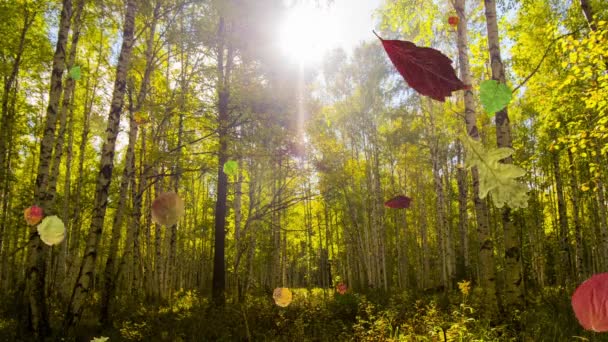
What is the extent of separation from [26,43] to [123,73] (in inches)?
319

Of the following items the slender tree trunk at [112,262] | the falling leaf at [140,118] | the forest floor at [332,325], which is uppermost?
the falling leaf at [140,118]

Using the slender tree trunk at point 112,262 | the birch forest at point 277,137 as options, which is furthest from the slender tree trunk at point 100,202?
the slender tree trunk at point 112,262

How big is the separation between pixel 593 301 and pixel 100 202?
5760 millimetres

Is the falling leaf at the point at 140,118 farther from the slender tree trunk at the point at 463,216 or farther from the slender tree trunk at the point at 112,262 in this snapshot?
the slender tree trunk at the point at 463,216

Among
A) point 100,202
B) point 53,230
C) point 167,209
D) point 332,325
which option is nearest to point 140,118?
point 100,202

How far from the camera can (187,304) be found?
32.8 feet

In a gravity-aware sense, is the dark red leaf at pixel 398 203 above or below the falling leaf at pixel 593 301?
above

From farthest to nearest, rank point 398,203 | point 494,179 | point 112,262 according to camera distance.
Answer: point 112,262, point 398,203, point 494,179

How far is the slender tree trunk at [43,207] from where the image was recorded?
Answer: 17.7 ft

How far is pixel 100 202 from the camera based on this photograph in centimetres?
526

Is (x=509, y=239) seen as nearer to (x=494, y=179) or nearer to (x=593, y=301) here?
(x=593, y=301)

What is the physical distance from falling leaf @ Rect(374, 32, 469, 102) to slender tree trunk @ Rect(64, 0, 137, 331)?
554 centimetres

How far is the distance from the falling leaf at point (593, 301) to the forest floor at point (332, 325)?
4.13 metres

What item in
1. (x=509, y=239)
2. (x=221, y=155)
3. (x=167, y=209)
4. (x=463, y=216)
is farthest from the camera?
(x=463, y=216)
